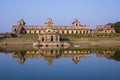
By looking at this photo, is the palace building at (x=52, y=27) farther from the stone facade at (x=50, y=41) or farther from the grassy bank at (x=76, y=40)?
the stone facade at (x=50, y=41)

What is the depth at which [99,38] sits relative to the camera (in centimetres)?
7062

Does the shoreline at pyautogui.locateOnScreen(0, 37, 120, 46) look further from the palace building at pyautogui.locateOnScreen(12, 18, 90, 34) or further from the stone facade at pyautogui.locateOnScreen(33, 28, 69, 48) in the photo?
the palace building at pyautogui.locateOnScreen(12, 18, 90, 34)

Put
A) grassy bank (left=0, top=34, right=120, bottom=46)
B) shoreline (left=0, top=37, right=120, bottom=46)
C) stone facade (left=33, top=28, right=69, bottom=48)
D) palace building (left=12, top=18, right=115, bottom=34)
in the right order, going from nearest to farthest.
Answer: stone facade (left=33, top=28, right=69, bottom=48) < shoreline (left=0, top=37, right=120, bottom=46) < grassy bank (left=0, top=34, right=120, bottom=46) < palace building (left=12, top=18, right=115, bottom=34)

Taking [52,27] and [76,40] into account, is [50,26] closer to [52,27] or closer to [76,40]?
[52,27]

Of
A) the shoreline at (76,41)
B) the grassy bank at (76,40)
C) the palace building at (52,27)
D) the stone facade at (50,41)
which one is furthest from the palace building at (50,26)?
the stone facade at (50,41)

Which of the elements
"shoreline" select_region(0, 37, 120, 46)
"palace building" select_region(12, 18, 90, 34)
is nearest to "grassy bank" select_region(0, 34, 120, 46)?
"shoreline" select_region(0, 37, 120, 46)

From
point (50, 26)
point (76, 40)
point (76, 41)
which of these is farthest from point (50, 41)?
point (50, 26)

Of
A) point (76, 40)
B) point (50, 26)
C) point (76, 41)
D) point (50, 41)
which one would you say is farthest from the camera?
point (50, 26)

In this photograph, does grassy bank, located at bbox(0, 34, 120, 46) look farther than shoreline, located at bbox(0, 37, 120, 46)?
Yes

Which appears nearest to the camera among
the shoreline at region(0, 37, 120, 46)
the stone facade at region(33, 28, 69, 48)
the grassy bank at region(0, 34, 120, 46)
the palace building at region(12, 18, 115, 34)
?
the stone facade at region(33, 28, 69, 48)

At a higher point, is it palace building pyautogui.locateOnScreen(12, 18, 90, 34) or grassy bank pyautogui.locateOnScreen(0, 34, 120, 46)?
palace building pyautogui.locateOnScreen(12, 18, 90, 34)

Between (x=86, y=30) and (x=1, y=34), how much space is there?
1024 inches

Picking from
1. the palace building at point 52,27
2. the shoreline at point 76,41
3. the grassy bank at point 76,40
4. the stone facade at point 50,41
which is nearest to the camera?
the stone facade at point 50,41

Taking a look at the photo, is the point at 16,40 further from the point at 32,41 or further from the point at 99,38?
the point at 99,38
